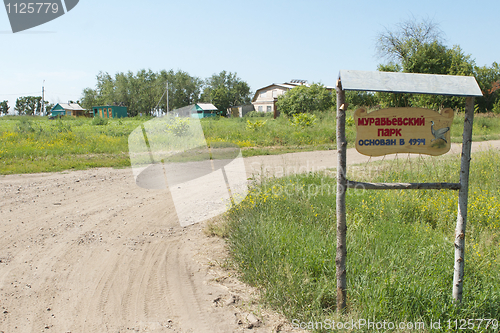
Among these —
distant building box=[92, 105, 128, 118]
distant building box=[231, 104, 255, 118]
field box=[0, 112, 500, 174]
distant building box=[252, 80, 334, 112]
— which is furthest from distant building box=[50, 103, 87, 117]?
field box=[0, 112, 500, 174]

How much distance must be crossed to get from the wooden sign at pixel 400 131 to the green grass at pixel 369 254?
2.92 ft

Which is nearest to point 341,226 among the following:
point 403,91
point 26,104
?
point 403,91

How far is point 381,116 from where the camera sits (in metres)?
2.85

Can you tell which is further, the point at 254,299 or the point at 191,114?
the point at 191,114

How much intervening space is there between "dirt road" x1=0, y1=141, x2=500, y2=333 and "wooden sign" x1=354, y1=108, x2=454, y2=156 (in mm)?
1783

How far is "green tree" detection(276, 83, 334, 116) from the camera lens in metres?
37.8

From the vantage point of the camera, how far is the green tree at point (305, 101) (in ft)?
124

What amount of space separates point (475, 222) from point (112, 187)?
7.38 m

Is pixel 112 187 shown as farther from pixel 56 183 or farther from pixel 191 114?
pixel 191 114

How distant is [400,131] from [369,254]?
1330 mm

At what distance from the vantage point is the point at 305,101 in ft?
125

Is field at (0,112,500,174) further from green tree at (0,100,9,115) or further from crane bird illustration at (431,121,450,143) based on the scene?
green tree at (0,100,9,115)

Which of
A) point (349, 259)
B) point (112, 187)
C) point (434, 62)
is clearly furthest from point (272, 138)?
point (434, 62)

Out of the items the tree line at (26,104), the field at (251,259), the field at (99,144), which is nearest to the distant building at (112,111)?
the field at (99,144)
